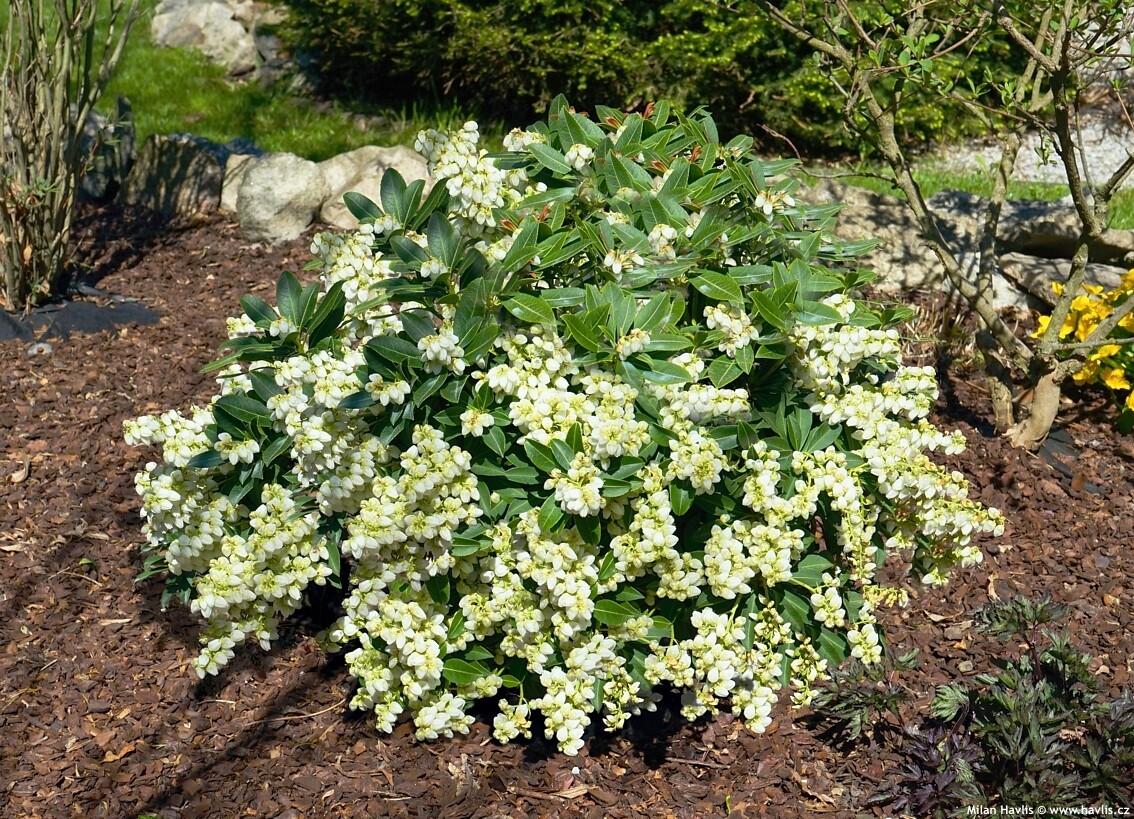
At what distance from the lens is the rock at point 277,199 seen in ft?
18.6

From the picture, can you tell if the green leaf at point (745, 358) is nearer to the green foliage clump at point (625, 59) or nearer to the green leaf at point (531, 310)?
the green leaf at point (531, 310)

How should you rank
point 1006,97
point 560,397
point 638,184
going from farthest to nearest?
point 1006,97 < point 638,184 < point 560,397

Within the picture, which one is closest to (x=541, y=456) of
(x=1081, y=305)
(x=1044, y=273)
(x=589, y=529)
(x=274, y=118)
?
(x=589, y=529)

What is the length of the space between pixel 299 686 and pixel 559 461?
126cm

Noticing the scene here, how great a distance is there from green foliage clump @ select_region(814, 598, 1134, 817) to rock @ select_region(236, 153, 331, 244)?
13.2 feet

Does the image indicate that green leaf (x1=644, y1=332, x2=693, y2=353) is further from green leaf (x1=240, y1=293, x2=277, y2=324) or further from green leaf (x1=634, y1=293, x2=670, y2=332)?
green leaf (x1=240, y1=293, x2=277, y2=324)

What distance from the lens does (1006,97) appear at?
3.54 m

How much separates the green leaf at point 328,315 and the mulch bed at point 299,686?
111 cm

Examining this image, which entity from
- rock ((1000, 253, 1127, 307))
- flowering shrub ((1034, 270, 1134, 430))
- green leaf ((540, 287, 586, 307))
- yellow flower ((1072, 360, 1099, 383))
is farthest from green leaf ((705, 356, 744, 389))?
rock ((1000, 253, 1127, 307))

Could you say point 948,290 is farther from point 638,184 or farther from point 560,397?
point 560,397

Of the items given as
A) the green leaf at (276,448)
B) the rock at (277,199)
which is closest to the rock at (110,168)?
the rock at (277,199)

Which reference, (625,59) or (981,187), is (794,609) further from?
(981,187)


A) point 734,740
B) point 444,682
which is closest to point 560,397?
point 444,682

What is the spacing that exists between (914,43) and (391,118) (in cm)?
463
